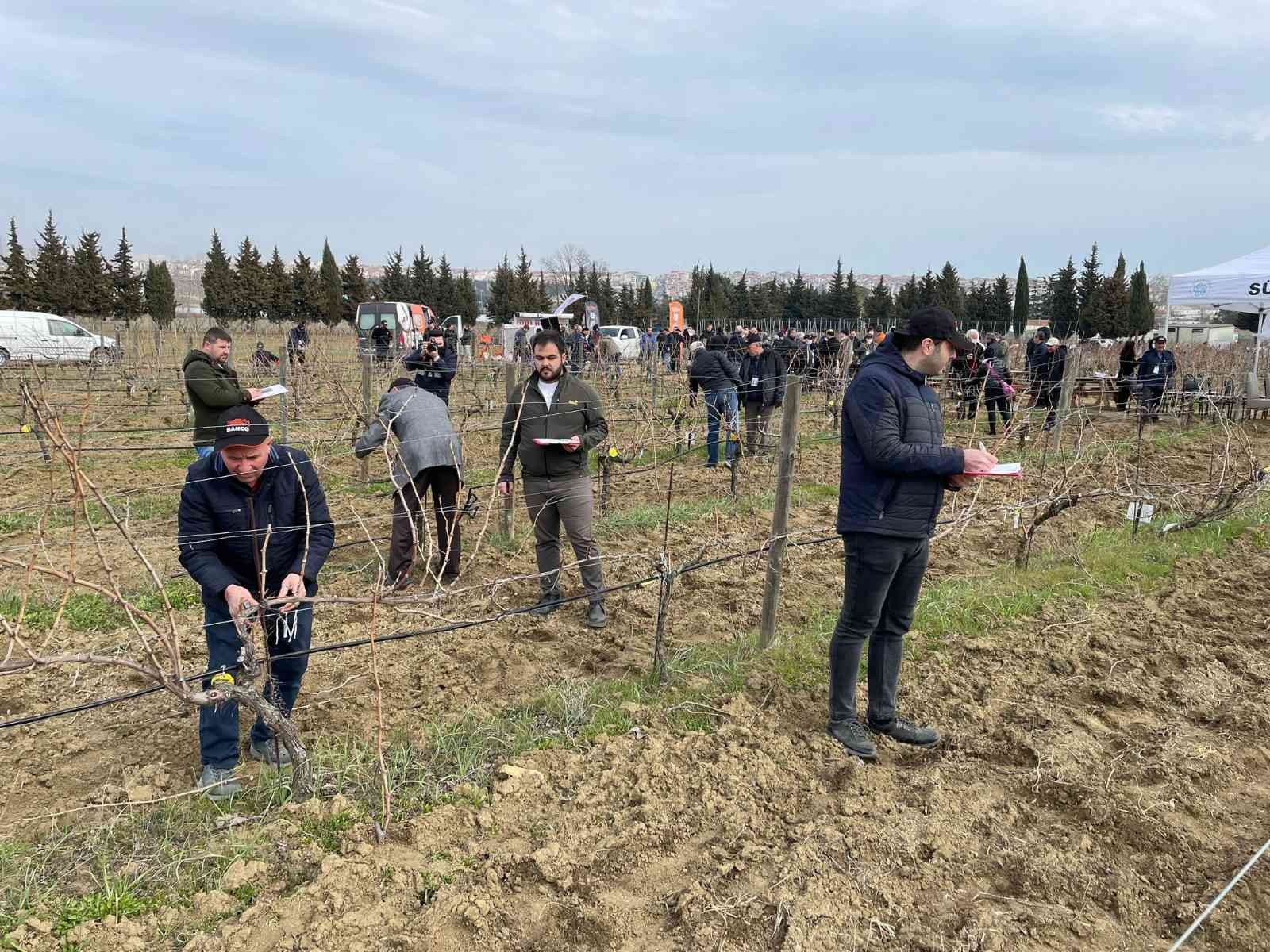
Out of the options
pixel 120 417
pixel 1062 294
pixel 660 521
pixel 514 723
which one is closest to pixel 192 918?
pixel 514 723

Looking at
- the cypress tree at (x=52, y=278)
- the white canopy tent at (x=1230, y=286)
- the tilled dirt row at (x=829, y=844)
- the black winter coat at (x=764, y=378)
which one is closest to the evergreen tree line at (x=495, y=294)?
the cypress tree at (x=52, y=278)

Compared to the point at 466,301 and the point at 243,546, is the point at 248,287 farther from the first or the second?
the point at 243,546

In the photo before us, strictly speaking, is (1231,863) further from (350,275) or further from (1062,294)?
(1062,294)

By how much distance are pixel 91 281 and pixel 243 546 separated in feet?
105

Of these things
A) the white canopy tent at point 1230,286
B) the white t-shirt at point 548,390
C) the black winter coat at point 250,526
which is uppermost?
the white canopy tent at point 1230,286

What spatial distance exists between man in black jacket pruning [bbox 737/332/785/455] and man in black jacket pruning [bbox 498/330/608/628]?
4275 millimetres

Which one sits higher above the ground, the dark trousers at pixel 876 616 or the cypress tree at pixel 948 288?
the cypress tree at pixel 948 288

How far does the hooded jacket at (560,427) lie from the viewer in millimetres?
3867

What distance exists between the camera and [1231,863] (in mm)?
2217

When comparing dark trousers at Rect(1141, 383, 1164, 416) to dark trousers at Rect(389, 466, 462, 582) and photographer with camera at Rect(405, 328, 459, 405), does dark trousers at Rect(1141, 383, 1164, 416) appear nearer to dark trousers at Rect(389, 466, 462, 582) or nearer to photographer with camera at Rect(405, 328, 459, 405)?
photographer with camera at Rect(405, 328, 459, 405)

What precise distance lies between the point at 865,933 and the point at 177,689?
1.81 m

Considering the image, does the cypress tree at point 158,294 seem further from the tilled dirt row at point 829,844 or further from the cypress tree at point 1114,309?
the cypress tree at point 1114,309

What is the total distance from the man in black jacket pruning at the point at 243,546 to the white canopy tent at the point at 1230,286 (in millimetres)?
11560

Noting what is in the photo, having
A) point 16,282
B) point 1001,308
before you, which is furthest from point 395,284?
point 1001,308
